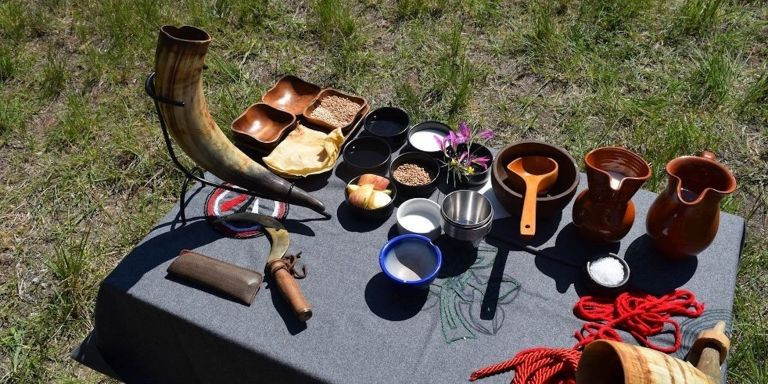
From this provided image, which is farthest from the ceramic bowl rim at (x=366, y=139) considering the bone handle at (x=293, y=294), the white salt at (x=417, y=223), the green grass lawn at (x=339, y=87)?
the green grass lawn at (x=339, y=87)

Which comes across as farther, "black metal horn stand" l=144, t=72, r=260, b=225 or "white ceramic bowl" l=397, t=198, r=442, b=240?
"white ceramic bowl" l=397, t=198, r=442, b=240

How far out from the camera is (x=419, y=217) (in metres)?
1.74

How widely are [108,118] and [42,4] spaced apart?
1360 millimetres

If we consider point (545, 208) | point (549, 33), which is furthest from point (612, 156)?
point (549, 33)

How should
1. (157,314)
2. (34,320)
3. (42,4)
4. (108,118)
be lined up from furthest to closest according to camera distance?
(42,4), (108,118), (34,320), (157,314)

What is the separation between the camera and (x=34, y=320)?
2293mm

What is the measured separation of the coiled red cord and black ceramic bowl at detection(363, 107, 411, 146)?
0.87 m

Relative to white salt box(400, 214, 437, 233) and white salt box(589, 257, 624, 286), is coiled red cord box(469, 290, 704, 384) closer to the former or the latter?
white salt box(589, 257, 624, 286)

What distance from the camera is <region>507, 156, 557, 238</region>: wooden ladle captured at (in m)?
1.51

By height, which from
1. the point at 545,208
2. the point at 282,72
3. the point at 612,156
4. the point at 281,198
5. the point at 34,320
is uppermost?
the point at 612,156

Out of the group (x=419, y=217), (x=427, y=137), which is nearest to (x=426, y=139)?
(x=427, y=137)

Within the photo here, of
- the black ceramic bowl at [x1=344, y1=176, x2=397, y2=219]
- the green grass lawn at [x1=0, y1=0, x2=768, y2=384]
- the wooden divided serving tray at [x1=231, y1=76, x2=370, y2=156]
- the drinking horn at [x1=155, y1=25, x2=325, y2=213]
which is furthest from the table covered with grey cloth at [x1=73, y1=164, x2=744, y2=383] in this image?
the green grass lawn at [x1=0, y1=0, x2=768, y2=384]

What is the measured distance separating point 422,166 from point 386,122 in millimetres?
293

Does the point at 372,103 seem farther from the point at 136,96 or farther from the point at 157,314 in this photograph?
the point at 157,314
